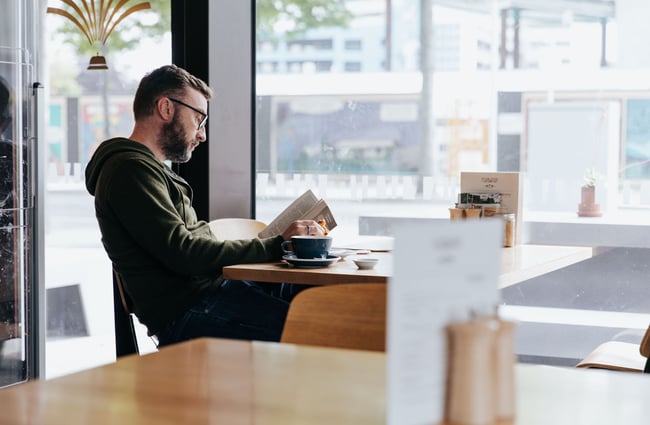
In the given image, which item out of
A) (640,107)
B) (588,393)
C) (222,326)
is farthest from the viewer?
(640,107)

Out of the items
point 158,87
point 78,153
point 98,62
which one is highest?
point 98,62

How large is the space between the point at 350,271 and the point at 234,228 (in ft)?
3.42

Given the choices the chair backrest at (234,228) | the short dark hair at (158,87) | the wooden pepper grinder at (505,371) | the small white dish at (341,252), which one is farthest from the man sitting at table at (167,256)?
the wooden pepper grinder at (505,371)

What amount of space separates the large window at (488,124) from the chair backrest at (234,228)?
68cm

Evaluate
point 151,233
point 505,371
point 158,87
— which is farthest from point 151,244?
point 505,371

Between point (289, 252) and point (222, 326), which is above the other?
point (289, 252)

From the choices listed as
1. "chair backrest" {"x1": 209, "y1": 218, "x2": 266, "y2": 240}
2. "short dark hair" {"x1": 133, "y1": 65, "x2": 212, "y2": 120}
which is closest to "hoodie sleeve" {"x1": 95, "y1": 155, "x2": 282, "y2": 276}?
"short dark hair" {"x1": 133, "y1": 65, "x2": 212, "y2": 120}

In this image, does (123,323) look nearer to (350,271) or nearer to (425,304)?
(350,271)

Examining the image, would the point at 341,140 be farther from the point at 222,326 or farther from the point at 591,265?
the point at 222,326

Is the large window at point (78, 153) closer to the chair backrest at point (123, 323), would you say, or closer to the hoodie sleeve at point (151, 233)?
the chair backrest at point (123, 323)

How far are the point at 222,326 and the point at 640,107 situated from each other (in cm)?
194

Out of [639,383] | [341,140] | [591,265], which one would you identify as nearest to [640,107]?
[591,265]

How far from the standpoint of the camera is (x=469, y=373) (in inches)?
34.9

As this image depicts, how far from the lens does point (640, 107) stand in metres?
3.77
